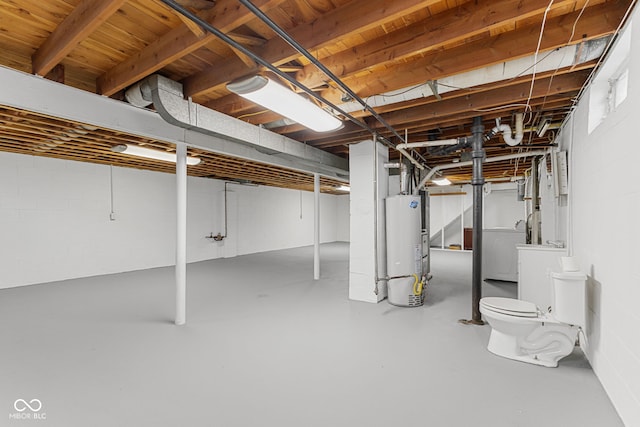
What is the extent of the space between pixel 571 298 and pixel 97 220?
723 cm

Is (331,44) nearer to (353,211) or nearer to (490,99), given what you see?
(490,99)

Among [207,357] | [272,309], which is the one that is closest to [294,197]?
[272,309]

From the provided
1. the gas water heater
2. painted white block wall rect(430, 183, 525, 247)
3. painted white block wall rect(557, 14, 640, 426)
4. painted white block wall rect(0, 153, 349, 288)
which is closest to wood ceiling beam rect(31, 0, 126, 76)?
painted white block wall rect(557, 14, 640, 426)

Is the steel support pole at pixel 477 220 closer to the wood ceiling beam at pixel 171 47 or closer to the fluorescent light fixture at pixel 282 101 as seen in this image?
the fluorescent light fixture at pixel 282 101

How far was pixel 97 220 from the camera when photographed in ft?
19.3

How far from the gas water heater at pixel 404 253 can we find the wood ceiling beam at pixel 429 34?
2.13 metres

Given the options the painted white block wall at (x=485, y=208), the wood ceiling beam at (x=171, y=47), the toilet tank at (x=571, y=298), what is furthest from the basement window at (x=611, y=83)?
the painted white block wall at (x=485, y=208)

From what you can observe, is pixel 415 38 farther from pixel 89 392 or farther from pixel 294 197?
pixel 294 197

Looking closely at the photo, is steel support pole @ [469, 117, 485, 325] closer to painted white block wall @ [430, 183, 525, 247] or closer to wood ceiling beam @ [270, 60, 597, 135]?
wood ceiling beam @ [270, 60, 597, 135]

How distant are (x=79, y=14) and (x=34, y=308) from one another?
12.5ft

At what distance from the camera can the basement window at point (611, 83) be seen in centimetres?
183

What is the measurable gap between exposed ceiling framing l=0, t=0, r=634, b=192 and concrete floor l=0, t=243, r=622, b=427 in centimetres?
221

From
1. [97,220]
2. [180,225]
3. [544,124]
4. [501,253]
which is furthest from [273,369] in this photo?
[97,220]

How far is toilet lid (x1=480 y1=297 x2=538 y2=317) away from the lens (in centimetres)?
241
